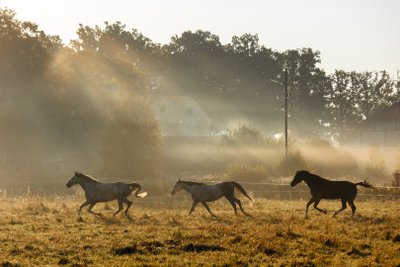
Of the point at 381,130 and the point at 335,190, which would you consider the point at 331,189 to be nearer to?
the point at 335,190

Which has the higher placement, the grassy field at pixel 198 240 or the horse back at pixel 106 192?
the horse back at pixel 106 192

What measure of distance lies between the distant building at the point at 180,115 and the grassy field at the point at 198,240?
75.2 m

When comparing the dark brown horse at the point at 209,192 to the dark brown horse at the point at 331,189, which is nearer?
the dark brown horse at the point at 331,189

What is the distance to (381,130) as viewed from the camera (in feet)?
293

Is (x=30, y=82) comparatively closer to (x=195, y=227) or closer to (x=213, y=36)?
(x=195, y=227)

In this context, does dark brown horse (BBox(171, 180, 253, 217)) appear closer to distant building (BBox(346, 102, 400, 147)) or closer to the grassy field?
the grassy field

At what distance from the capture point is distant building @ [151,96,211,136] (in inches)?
3915

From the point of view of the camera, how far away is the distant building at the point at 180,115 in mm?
99438

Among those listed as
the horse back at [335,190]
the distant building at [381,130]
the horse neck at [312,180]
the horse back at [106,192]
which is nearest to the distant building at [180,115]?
the distant building at [381,130]

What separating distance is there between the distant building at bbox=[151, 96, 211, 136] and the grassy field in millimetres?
75235

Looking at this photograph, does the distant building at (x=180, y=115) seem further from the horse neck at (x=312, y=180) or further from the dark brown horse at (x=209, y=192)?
the horse neck at (x=312, y=180)

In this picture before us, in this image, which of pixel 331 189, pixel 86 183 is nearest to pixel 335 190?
pixel 331 189

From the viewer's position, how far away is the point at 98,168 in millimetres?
55312

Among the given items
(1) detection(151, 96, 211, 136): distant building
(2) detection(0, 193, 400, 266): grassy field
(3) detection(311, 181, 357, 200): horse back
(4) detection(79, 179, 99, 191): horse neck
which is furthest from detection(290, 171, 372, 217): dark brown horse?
(1) detection(151, 96, 211, 136): distant building
